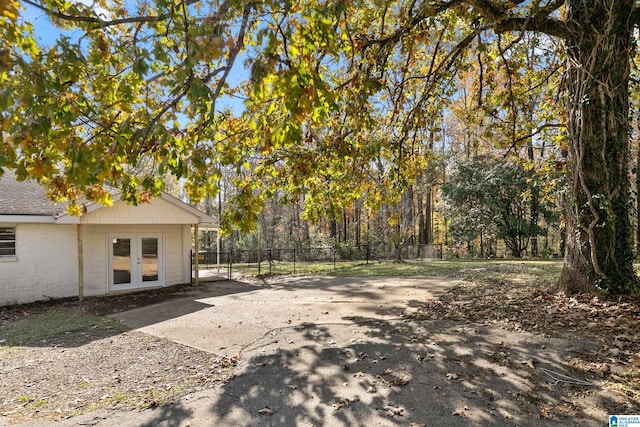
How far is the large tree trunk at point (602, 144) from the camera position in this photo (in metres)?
5.46

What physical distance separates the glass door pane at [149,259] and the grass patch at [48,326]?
11.9ft

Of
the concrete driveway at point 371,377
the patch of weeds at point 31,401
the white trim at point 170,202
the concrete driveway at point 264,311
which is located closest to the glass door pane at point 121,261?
the white trim at point 170,202

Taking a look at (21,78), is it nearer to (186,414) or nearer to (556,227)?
(186,414)

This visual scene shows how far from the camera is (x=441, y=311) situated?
6.59 meters

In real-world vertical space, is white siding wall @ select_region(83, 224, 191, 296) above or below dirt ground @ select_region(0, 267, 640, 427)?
above

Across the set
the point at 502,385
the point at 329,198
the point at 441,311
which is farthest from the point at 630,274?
the point at 329,198

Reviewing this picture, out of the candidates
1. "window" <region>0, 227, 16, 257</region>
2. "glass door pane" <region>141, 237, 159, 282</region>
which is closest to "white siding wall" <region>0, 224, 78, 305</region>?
"window" <region>0, 227, 16, 257</region>

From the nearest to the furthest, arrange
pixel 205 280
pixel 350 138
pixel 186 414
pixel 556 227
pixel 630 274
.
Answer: pixel 186 414
pixel 630 274
pixel 350 138
pixel 205 280
pixel 556 227

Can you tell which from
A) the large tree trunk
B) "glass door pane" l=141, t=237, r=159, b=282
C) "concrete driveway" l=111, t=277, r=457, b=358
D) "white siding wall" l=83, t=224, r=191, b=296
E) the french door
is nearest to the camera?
the large tree trunk

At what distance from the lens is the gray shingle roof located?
34.2ft

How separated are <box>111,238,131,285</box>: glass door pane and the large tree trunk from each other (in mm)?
12411

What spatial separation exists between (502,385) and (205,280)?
12.6 meters

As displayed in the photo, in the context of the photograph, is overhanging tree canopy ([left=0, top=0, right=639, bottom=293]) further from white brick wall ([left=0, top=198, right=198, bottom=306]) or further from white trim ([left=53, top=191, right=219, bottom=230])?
white brick wall ([left=0, top=198, right=198, bottom=306])

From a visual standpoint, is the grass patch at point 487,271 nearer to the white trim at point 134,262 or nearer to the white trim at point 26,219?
the white trim at point 134,262
